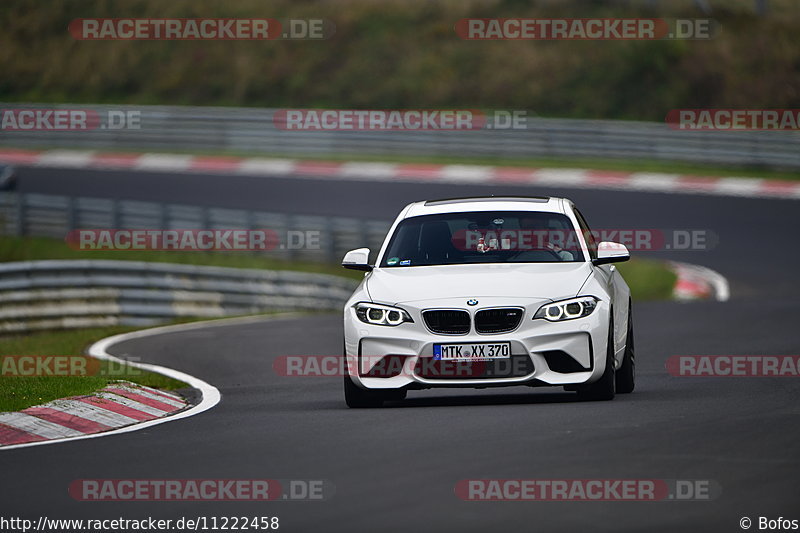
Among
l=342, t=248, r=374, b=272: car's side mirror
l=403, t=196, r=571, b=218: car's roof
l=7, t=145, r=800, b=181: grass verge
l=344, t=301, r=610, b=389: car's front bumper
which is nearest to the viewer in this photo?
l=344, t=301, r=610, b=389: car's front bumper

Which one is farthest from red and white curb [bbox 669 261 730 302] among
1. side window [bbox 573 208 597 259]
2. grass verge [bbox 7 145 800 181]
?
side window [bbox 573 208 597 259]

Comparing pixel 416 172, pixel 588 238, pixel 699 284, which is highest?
pixel 416 172

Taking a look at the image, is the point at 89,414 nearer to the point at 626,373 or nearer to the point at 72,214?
the point at 626,373

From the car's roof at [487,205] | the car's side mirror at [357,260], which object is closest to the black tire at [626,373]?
the car's roof at [487,205]

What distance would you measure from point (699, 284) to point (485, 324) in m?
15.0

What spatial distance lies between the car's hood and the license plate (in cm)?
36

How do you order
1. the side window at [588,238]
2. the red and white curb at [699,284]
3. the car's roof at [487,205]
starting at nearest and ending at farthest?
the side window at [588,238], the car's roof at [487,205], the red and white curb at [699,284]

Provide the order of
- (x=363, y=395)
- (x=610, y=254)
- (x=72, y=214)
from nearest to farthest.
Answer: (x=363, y=395) < (x=610, y=254) < (x=72, y=214)

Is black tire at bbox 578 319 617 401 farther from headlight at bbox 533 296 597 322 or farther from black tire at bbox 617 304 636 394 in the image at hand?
black tire at bbox 617 304 636 394

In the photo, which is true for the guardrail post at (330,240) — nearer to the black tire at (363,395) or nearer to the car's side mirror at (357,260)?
the car's side mirror at (357,260)

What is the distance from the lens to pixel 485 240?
39.6ft

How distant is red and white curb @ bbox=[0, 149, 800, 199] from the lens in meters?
35.6

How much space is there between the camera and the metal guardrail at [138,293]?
2280 cm

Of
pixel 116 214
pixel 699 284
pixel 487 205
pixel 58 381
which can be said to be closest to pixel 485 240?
pixel 487 205
